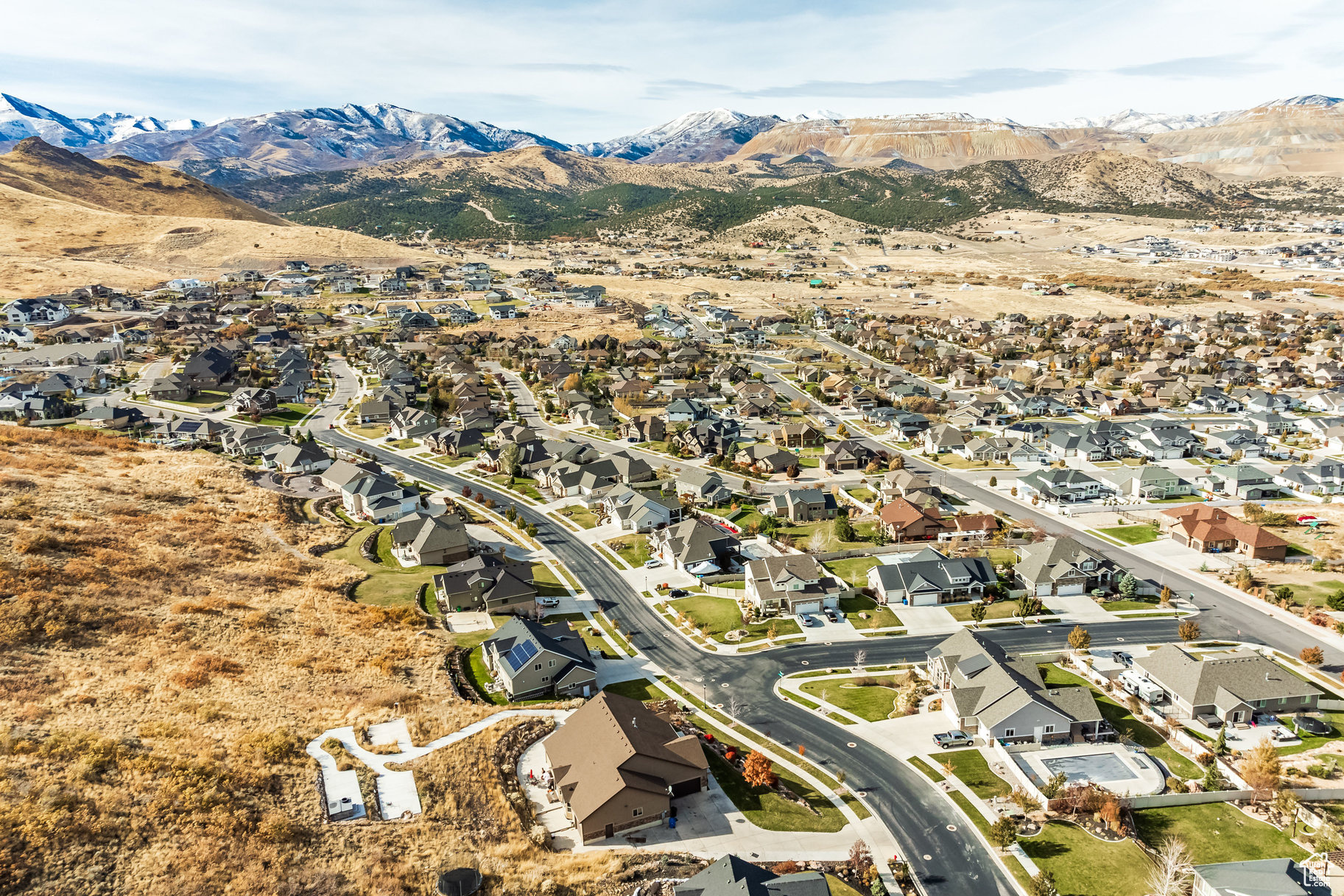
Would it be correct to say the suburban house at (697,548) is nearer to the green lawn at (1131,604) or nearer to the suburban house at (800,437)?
the green lawn at (1131,604)

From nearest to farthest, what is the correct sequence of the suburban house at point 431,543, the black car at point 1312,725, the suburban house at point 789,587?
the black car at point 1312,725, the suburban house at point 789,587, the suburban house at point 431,543

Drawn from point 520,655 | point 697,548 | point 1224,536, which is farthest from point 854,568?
point 1224,536

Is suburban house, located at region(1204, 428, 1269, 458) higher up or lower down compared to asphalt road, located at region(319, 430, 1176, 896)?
higher up

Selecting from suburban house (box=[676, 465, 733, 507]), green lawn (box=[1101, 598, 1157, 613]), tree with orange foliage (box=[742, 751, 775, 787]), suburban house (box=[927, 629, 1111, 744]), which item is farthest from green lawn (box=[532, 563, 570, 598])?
green lawn (box=[1101, 598, 1157, 613])

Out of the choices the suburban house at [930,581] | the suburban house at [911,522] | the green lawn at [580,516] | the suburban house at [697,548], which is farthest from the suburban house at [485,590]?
the suburban house at [911,522]

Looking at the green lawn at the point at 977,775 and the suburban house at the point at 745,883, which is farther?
the green lawn at the point at 977,775

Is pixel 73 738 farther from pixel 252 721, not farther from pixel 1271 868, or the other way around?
pixel 1271 868

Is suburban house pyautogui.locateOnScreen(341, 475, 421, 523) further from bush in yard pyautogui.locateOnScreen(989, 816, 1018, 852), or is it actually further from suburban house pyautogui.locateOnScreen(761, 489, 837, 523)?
bush in yard pyautogui.locateOnScreen(989, 816, 1018, 852)

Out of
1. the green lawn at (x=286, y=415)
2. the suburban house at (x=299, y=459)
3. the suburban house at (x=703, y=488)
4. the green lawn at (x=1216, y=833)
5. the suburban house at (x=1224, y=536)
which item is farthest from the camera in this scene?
the green lawn at (x=286, y=415)
